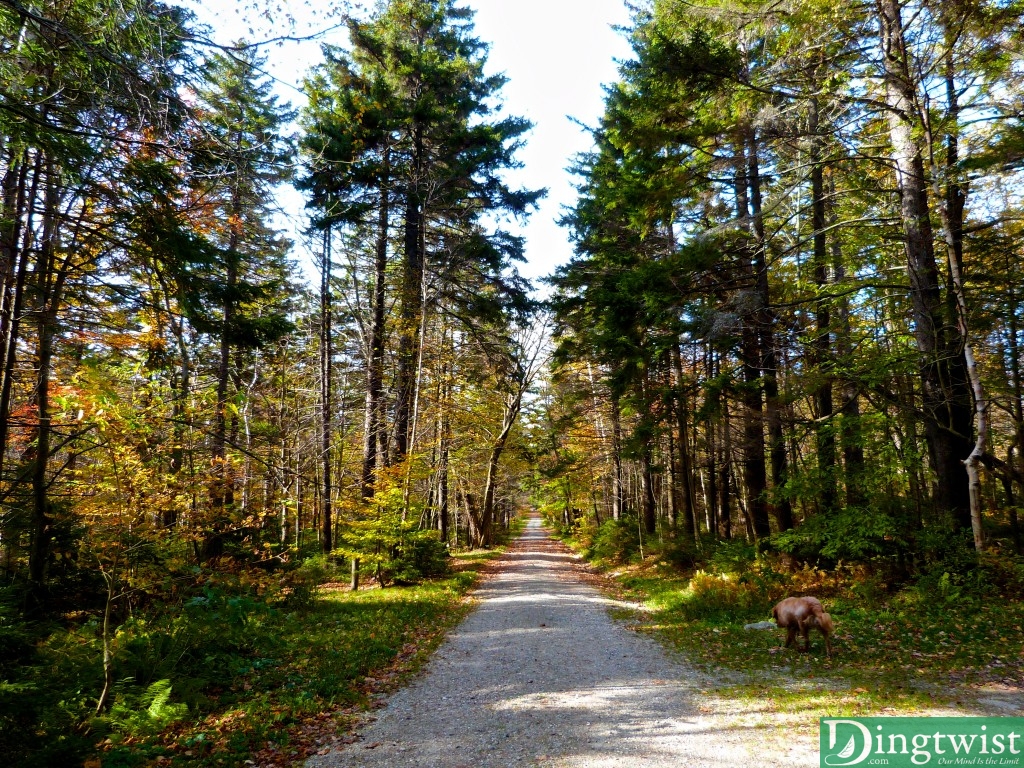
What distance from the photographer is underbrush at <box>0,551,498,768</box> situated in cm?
391

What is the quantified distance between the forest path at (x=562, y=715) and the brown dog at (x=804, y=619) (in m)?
1.48

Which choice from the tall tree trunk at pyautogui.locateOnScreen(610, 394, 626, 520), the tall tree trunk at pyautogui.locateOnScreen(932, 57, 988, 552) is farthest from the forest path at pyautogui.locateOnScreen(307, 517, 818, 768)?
the tall tree trunk at pyautogui.locateOnScreen(610, 394, 626, 520)

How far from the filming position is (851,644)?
6676mm

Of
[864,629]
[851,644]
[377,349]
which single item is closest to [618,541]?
[377,349]

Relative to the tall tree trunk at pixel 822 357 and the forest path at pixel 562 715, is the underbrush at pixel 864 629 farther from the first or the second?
the tall tree trunk at pixel 822 357

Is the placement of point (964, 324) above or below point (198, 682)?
above

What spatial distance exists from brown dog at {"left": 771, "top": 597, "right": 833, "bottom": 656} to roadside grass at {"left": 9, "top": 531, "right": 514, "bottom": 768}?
198 inches

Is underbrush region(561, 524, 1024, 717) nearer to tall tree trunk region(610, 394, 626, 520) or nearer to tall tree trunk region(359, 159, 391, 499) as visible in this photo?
tall tree trunk region(610, 394, 626, 520)

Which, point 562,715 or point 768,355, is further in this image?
point 768,355

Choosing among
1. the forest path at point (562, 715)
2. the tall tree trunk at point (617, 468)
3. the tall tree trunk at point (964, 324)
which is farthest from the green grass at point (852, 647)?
the tall tree trunk at point (617, 468)

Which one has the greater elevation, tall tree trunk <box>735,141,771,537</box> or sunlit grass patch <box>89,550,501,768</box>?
tall tree trunk <box>735,141,771,537</box>

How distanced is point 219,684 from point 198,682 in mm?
622

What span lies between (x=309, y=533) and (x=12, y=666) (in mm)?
26061

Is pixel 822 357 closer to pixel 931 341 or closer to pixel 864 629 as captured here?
pixel 931 341
